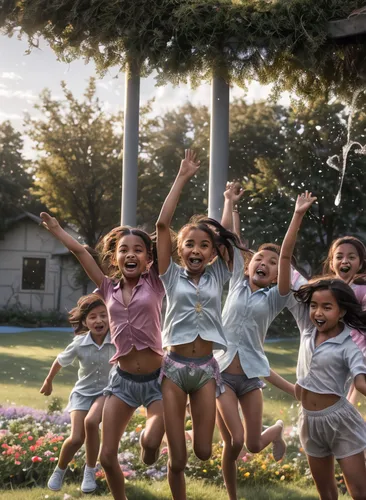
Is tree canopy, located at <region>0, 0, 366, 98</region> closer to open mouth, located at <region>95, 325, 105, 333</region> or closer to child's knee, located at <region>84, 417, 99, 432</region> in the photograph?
open mouth, located at <region>95, 325, 105, 333</region>

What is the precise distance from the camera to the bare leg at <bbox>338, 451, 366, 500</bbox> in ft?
13.8

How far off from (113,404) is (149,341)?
1.52 feet

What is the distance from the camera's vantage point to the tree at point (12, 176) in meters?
29.5

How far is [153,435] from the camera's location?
15.4ft

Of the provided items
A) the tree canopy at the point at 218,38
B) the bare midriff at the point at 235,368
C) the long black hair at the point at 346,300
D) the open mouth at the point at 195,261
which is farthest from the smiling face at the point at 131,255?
the tree canopy at the point at 218,38

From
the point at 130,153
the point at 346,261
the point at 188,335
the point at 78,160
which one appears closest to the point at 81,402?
the point at 188,335

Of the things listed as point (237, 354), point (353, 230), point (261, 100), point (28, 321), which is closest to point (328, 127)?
point (353, 230)

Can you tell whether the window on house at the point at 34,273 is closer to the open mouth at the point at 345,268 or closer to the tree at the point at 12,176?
the tree at the point at 12,176

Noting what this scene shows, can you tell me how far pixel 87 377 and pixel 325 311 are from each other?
219cm

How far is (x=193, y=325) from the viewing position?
4645mm

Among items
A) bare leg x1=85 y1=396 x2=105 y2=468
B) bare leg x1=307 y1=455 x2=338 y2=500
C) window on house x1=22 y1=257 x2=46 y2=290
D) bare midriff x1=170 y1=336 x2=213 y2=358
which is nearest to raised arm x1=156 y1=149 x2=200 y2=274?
bare midriff x1=170 y1=336 x2=213 y2=358

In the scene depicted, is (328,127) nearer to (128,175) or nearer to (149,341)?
(128,175)

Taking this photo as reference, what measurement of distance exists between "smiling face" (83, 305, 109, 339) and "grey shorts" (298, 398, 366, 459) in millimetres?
1944

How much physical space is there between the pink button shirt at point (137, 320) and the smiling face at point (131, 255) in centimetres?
10
